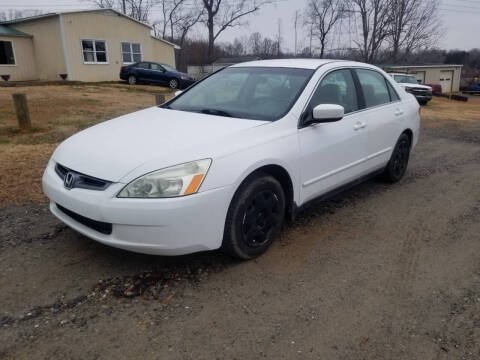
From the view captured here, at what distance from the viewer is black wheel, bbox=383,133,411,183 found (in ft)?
17.4

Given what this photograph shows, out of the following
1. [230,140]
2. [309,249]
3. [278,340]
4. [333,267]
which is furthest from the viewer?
[309,249]

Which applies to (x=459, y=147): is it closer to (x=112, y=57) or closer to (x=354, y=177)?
(x=354, y=177)

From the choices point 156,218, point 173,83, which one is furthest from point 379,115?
point 173,83

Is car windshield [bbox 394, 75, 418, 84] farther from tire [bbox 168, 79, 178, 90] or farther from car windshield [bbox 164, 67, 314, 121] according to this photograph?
car windshield [bbox 164, 67, 314, 121]

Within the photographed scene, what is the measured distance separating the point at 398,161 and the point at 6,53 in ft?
77.4

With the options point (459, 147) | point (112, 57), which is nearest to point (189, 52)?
point (112, 57)

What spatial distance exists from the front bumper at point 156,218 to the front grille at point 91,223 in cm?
2

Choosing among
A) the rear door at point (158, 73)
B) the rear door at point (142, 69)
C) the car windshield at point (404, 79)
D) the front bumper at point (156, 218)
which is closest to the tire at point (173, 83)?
the rear door at point (158, 73)

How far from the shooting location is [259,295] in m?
2.91

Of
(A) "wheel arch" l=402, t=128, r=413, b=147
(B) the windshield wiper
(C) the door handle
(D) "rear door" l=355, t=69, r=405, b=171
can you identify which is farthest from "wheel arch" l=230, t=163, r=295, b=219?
(A) "wheel arch" l=402, t=128, r=413, b=147

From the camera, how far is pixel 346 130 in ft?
13.6

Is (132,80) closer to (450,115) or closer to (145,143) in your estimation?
(450,115)

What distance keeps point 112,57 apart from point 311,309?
78.1 feet

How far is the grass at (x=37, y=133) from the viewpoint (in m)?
5.05
